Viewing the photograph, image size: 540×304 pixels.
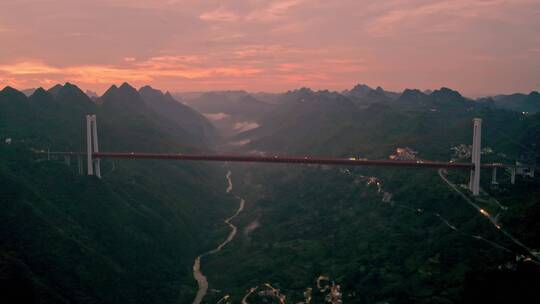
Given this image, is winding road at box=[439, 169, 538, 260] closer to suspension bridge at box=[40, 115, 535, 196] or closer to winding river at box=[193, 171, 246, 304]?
suspension bridge at box=[40, 115, 535, 196]

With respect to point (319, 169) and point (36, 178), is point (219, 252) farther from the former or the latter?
point (319, 169)

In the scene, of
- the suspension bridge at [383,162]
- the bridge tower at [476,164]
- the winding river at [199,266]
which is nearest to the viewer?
the suspension bridge at [383,162]

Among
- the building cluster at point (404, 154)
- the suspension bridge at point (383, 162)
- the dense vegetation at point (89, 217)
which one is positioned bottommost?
the dense vegetation at point (89, 217)

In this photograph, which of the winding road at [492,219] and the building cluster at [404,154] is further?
the building cluster at [404,154]

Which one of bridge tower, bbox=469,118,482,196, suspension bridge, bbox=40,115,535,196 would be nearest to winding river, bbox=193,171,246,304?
suspension bridge, bbox=40,115,535,196

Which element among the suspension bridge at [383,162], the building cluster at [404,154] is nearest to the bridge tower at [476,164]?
the suspension bridge at [383,162]

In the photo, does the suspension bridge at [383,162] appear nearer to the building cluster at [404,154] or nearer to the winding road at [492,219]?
the winding road at [492,219]

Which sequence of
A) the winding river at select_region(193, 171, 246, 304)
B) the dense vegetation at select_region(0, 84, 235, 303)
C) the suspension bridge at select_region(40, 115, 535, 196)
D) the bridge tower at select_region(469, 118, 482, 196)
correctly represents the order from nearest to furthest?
the dense vegetation at select_region(0, 84, 235, 303), the suspension bridge at select_region(40, 115, 535, 196), the bridge tower at select_region(469, 118, 482, 196), the winding river at select_region(193, 171, 246, 304)

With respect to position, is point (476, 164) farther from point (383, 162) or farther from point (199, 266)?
point (199, 266)

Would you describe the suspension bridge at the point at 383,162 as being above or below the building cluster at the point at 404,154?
above
